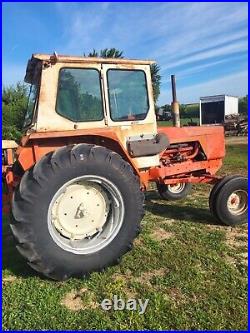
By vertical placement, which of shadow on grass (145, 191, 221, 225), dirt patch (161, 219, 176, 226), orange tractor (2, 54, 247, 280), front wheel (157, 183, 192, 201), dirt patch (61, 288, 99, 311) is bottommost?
dirt patch (61, 288, 99, 311)

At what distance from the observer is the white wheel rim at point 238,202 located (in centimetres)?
525

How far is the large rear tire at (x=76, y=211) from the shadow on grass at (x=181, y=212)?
5.43ft

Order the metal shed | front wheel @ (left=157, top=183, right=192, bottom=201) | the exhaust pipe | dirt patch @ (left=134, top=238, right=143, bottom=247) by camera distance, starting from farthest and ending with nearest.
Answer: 1. the metal shed
2. front wheel @ (left=157, top=183, right=192, bottom=201)
3. the exhaust pipe
4. dirt patch @ (left=134, top=238, right=143, bottom=247)

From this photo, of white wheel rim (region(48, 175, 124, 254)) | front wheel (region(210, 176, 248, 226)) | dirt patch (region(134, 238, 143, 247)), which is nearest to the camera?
white wheel rim (region(48, 175, 124, 254))

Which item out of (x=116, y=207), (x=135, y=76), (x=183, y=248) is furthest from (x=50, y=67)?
(x=183, y=248)

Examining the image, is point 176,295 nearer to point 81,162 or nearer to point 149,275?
point 149,275

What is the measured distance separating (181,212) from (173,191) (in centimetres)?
82

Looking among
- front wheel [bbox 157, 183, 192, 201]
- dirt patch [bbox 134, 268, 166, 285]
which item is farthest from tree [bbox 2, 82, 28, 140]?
dirt patch [bbox 134, 268, 166, 285]

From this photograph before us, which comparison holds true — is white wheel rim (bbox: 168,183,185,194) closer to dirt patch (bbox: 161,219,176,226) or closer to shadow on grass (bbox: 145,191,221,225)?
shadow on grass (bbox: 145,191,221,225)

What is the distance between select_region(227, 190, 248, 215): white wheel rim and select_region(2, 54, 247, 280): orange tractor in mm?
1274

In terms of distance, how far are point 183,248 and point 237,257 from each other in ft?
2.09

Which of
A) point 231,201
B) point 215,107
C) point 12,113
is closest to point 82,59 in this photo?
point 231,201

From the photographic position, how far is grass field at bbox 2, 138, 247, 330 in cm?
304

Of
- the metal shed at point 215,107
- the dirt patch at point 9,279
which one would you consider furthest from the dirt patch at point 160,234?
the metal shed at point 215,107
